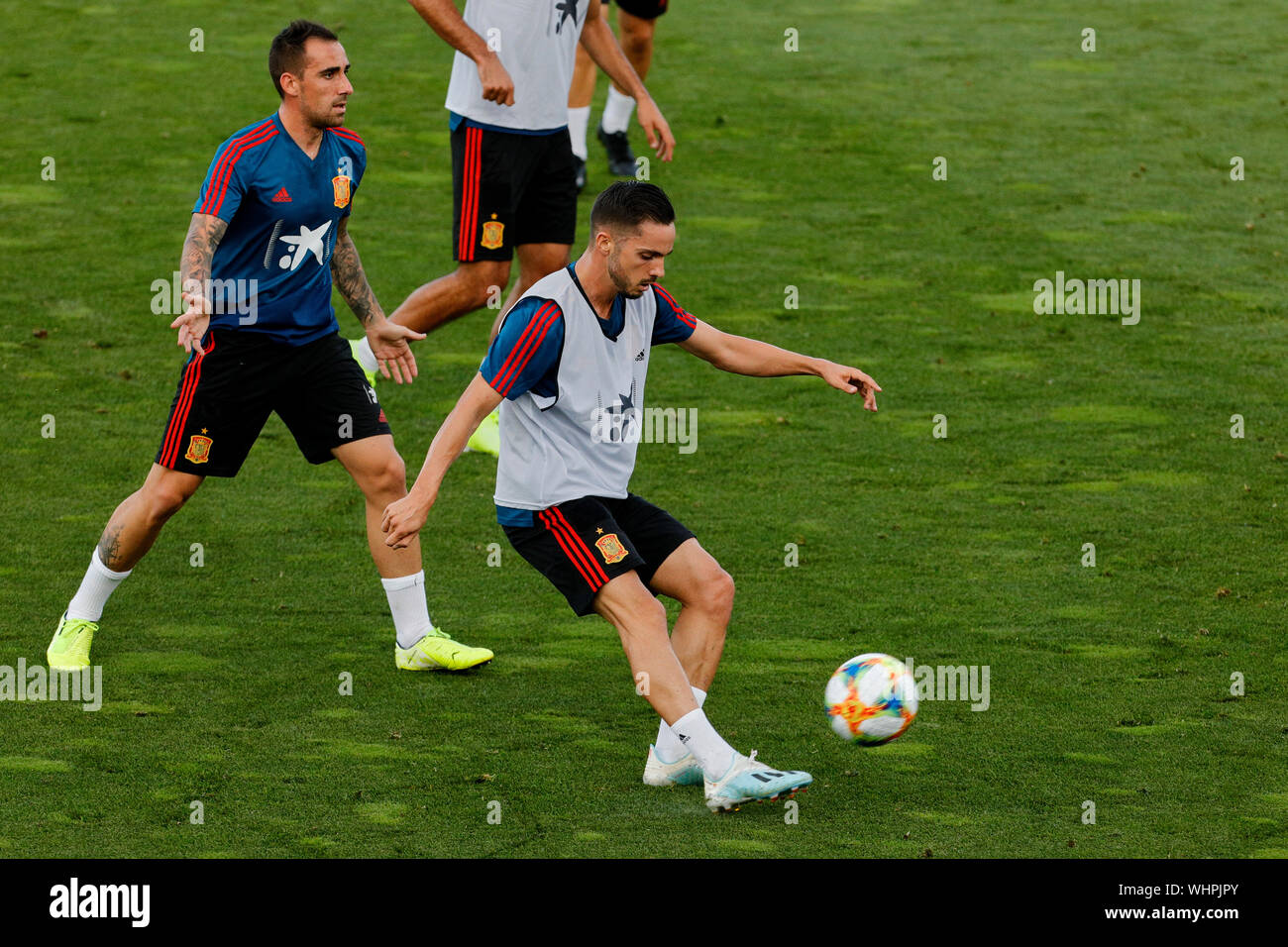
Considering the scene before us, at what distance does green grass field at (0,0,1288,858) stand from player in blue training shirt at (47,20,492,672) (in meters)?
0.45

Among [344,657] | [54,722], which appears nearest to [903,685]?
[344,657]

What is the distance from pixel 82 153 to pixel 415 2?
6202mm

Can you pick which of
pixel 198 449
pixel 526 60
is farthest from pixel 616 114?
pixel 198 449

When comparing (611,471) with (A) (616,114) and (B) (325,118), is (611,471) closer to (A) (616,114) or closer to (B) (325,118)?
(B) (325,118)

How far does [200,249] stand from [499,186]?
8.08 feet

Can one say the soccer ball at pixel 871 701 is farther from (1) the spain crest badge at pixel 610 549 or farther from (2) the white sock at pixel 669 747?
(1) the spain crest badge at pixel 610 549

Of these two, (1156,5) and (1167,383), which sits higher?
(1156,5)

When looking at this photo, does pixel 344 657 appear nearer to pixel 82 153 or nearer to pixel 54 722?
pixel 54 722

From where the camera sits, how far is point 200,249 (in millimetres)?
5902

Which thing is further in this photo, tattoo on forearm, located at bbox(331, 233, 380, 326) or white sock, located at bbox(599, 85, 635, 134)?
white sock, located at bbox(599, 85, 635, 134)

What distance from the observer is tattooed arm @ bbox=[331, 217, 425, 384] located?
21.1 feet

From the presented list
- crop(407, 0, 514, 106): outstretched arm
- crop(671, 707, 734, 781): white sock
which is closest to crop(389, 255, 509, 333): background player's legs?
crop(407, 0, 514, 106): outstretched arm

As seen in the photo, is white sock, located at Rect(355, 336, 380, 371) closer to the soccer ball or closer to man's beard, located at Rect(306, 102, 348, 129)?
man's beard, located at Rect(306, 102, 348, 129)

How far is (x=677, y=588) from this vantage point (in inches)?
222
